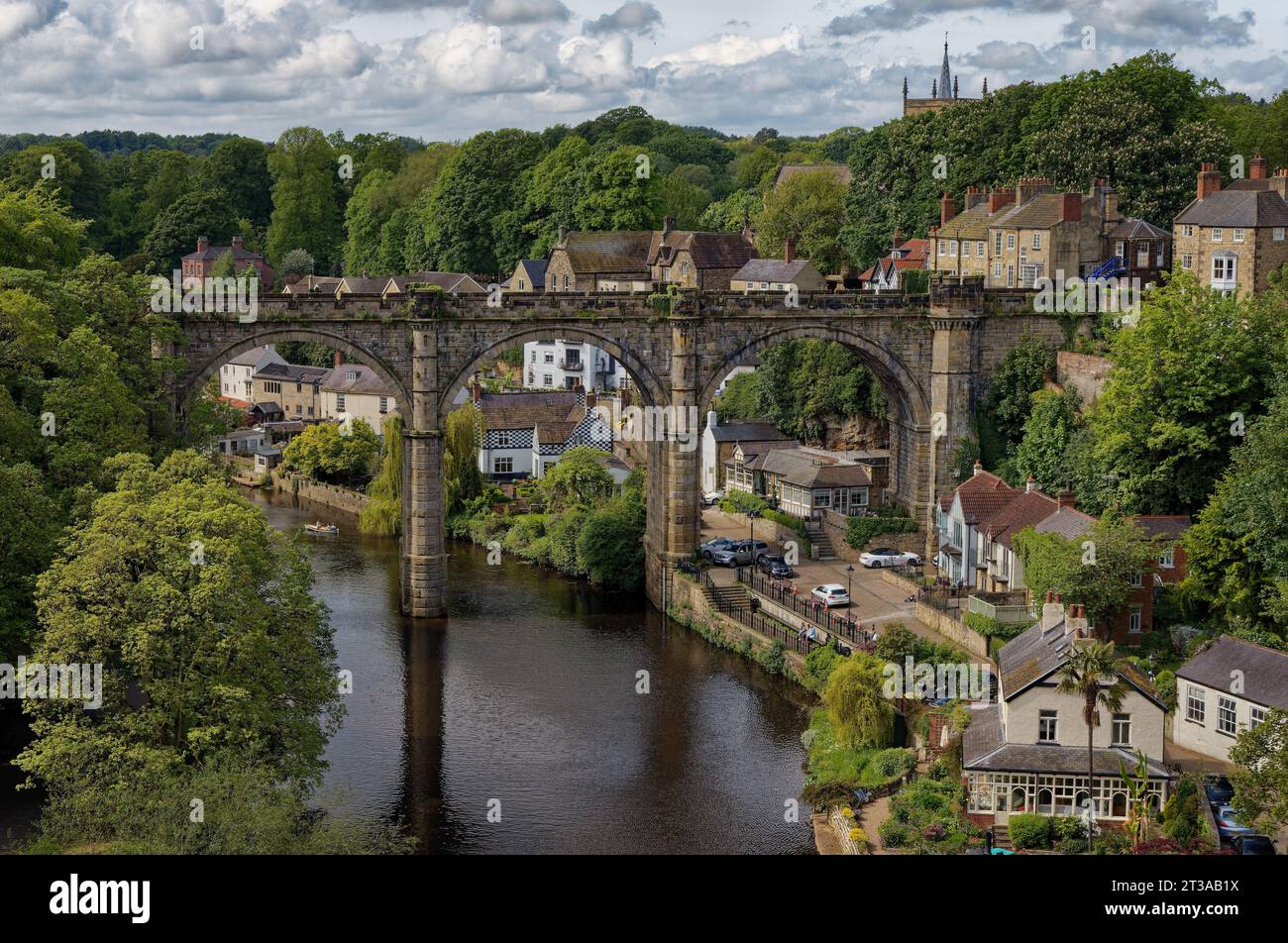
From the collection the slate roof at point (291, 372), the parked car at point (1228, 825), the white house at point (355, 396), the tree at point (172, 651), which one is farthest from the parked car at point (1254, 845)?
the slate roof at point (291, 372)

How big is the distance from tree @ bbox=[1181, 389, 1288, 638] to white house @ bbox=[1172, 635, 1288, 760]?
272cm

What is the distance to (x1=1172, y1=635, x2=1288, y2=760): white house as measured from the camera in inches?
1561

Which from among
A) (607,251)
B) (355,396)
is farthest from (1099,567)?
(607,251)

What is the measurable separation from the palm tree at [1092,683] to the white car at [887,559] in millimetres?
23739

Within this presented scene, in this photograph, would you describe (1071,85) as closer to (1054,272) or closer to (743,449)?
(1054,272)

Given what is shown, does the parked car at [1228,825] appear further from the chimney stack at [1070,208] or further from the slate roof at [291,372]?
the slate roof at [291,372]

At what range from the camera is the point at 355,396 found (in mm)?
94375

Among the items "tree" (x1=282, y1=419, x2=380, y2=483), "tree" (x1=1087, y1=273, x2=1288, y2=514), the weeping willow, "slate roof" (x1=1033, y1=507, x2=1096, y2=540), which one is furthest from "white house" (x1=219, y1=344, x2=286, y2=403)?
"tree" (x1=1087, y1=273, x2=1288, y2=514)

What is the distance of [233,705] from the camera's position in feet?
113

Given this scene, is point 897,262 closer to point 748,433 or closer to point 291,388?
point 748,433

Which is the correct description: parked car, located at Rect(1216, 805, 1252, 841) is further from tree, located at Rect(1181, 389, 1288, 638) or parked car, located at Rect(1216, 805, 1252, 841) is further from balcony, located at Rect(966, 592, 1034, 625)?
balcony, located at Rect(966, 592, 1034, 625)

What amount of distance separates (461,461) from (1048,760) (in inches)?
1625

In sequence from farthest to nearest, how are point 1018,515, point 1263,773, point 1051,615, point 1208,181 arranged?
1. point 1208,181
2. point 1018,515
3. point 1051,615
4. point 1263,773
